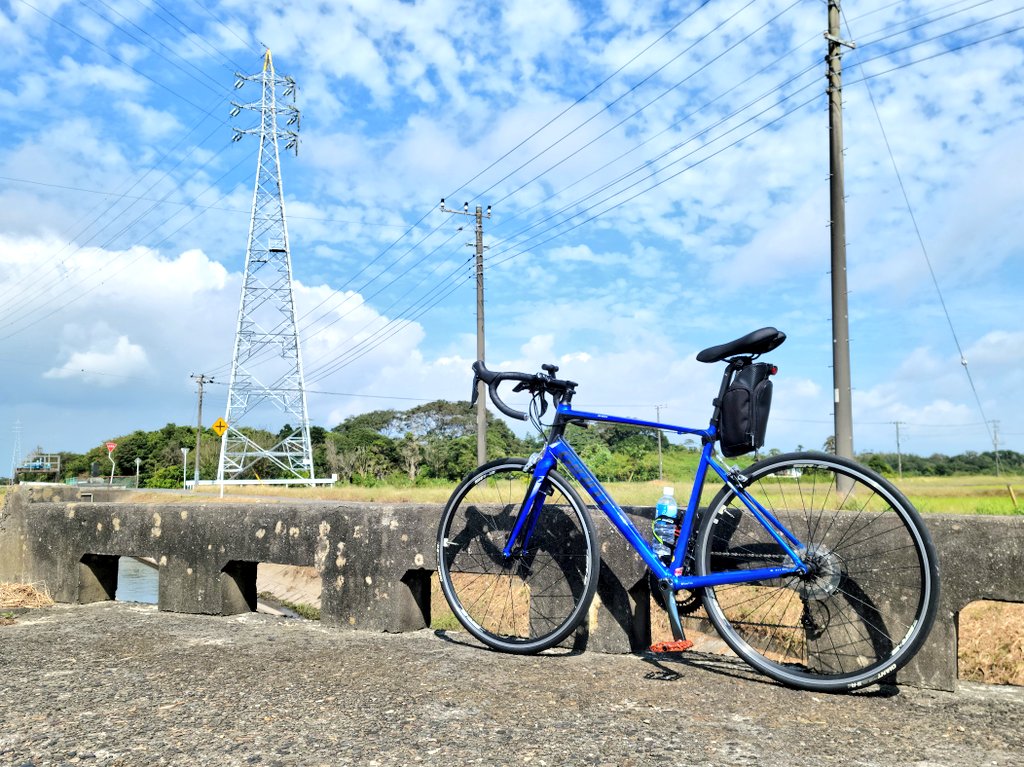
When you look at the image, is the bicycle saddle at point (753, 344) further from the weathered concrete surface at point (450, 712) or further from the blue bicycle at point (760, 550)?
the weathered concrete surface at point (450, 712)

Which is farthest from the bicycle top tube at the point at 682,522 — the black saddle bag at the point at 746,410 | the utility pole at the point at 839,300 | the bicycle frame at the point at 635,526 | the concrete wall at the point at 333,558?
the utility pole at the point at 839,300

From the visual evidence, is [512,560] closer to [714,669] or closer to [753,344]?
[714,669]

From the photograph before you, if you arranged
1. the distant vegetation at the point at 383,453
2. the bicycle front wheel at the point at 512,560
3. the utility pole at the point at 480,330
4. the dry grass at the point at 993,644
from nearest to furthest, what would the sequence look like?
the bicycle front wheel at the point at 512,560 < the dry grass at the point at 993,644 < the utility pole at the point at 480,330 < the distant vegetation at the point at 383,453

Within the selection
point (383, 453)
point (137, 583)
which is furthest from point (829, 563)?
point (383, 453)

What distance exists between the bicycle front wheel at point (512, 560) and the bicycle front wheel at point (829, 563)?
0.66 metres

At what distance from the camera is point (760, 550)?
349cm

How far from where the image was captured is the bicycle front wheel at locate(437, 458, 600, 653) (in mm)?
3861

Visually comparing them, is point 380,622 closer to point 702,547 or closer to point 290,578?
point 702,547

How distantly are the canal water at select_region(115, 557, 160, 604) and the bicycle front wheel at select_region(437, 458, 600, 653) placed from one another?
32.8 ft

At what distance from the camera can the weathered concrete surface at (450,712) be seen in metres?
2.51

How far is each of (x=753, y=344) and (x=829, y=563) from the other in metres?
0.96

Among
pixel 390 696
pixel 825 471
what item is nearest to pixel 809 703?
pixel 825 471

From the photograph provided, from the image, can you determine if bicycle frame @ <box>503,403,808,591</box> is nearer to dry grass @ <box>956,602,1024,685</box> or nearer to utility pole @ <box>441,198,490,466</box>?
dry grass @ <box>956,602,1024,685</box>

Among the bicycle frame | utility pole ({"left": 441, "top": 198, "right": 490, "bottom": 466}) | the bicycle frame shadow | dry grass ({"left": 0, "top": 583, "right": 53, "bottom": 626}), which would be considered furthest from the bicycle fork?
utility pole ({"left": 441, "top": 198, "right": 490, "bottom": 466})
